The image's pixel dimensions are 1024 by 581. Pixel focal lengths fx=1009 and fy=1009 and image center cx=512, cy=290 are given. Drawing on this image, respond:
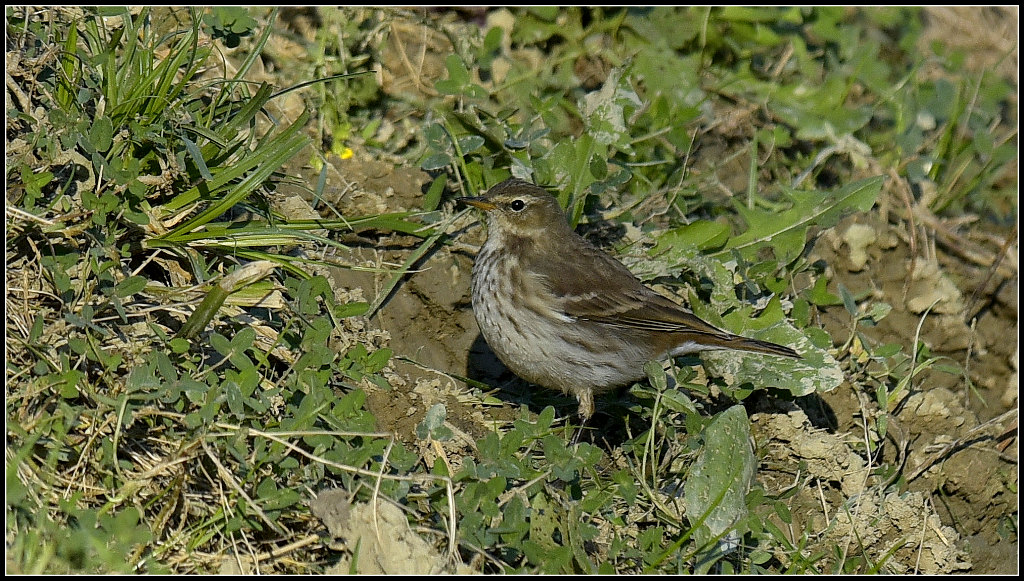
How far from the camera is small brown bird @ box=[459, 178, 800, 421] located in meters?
5.67

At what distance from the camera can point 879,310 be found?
6.30 meters

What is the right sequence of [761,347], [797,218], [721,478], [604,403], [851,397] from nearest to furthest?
[721,478] < [761,347] < [604,403] < [851,397] < [797,218]

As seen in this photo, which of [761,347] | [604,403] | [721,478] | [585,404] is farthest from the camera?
[604,403]

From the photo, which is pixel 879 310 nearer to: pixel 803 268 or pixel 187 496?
pixel 803 268

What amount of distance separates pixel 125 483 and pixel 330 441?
33.0 inches

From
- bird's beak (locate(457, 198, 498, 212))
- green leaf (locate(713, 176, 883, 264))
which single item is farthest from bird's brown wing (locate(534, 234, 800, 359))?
green leaf (locate(713, 176, 883, 264))

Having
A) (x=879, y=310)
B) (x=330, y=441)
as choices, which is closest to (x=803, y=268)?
(x=879, y=310)

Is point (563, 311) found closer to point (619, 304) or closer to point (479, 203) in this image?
point (619, 304)

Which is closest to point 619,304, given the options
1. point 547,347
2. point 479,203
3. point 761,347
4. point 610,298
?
point 610,298

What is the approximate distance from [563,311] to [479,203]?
2.76ft

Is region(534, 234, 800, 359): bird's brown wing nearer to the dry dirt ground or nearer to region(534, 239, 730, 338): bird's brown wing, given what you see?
region(534, 239, 730, 338): bird's brown wing

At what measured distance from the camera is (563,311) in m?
5.86

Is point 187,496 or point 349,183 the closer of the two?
point 187,496

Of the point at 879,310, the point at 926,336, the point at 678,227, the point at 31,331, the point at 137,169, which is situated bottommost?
the point at 926,336
